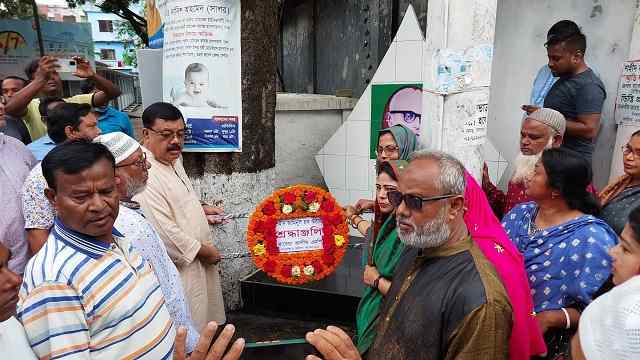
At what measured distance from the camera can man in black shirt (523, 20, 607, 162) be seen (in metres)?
3.52

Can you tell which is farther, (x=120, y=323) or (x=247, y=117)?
(x=247, y=117)

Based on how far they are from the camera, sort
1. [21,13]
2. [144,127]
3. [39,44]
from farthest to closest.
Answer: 1. [21,13]
2. [39,44]
3. [144,127]

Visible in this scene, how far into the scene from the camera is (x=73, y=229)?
5.53ft

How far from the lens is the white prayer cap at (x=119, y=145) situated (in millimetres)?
2322

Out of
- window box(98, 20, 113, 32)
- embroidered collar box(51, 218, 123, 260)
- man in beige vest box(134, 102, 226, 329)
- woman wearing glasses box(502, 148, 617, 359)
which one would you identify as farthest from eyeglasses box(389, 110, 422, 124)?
window box(98, 20, 113, 32)

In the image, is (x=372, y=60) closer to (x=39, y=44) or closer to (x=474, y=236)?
(x=474, y=236)

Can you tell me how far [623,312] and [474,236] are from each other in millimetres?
809

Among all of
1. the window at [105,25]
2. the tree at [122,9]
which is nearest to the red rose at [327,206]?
the tree at [122,9]

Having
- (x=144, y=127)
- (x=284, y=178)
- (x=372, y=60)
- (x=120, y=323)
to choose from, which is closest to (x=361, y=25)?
(x=372, y=60)

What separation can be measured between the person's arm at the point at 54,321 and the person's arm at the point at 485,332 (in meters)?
1.36

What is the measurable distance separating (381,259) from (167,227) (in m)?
1.42

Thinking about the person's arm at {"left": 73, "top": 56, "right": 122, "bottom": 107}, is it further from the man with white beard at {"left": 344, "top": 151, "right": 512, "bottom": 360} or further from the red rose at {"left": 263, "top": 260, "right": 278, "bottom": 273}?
the man with white beard at {"left": 344, "top": 151, "right": 512, "bottom": 360}

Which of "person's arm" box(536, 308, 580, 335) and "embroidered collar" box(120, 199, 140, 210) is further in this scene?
"embroidered collar" box(120, 199, 140, 210)

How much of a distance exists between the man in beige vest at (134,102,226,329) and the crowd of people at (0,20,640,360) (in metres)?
0.01
